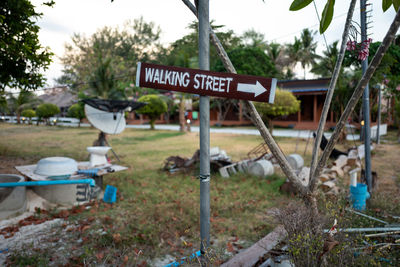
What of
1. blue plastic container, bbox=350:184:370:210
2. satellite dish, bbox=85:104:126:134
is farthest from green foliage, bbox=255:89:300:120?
blue plastic container, bbox=350:184:370:210

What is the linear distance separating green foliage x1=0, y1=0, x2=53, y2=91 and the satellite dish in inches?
79.4

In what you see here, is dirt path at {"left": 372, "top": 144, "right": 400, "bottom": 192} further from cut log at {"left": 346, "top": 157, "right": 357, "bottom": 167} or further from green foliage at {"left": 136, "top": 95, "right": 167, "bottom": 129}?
green foliage at {"left": 136, "top": 95, "right": 167, "bottom": 129}

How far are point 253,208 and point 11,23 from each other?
7.07 metres

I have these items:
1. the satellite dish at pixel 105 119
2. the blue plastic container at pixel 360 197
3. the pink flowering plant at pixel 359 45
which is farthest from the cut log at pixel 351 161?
the satellite dish at pixel 105 119

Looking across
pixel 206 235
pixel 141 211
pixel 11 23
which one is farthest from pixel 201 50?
pixel 11 23

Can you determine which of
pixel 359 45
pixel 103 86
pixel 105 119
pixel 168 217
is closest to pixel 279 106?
pixel 105 119

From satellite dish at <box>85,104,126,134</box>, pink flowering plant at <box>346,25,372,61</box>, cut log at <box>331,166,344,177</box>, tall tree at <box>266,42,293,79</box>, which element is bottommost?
cut log at <box>331,166,344,177</box>

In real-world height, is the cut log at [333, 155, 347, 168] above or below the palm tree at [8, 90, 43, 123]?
below

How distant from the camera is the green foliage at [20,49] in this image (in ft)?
20.7

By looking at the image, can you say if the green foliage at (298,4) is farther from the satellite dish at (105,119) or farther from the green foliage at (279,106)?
the green foliage at (279,106)

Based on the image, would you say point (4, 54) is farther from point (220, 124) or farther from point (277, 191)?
point (220, 124)

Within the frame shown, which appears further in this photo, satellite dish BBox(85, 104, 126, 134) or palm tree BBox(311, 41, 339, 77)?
satellite dish BBox(85, 104, 126, 134)

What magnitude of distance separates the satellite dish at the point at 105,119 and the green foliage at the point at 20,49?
6.62 feet

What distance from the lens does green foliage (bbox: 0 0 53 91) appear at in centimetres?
630
